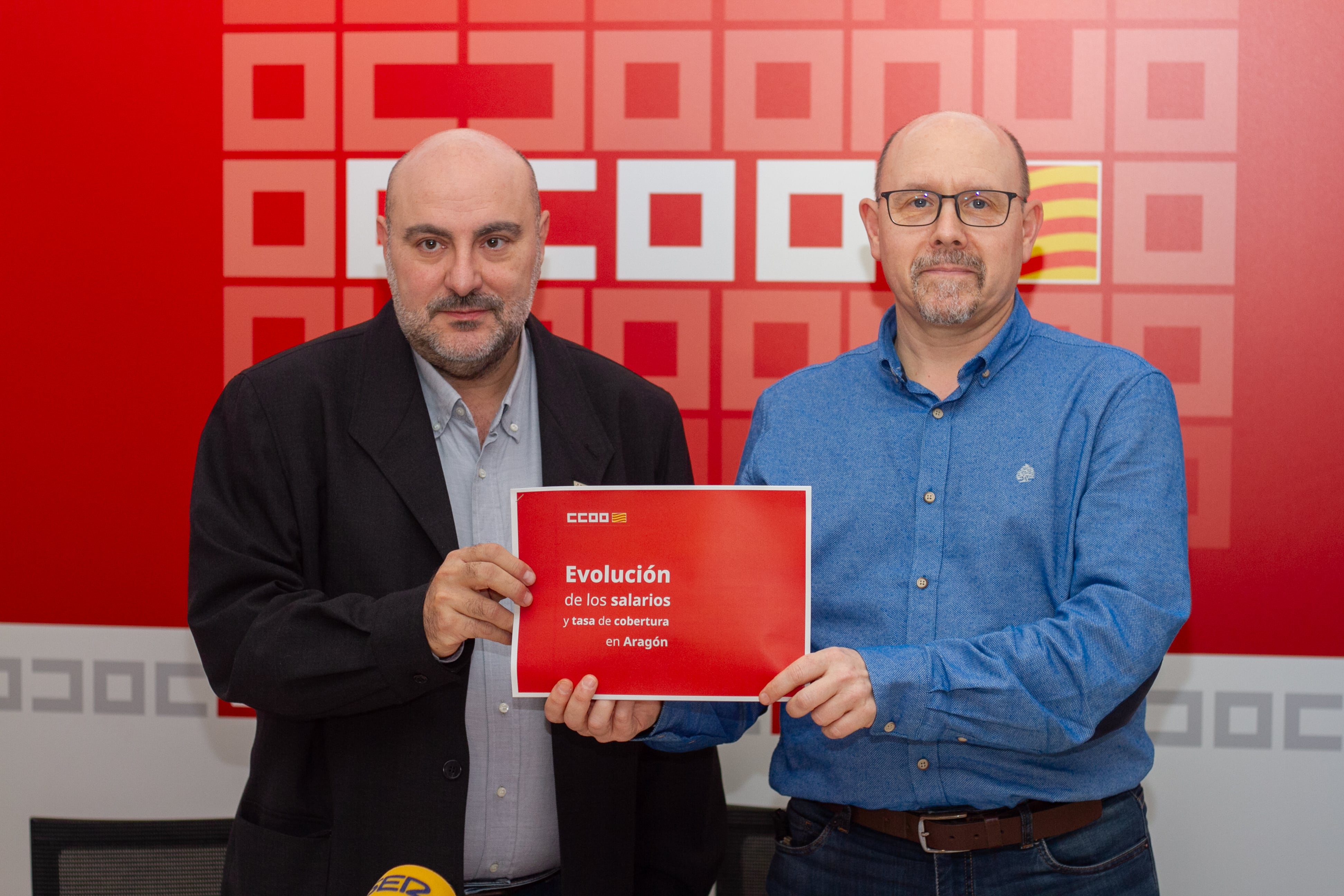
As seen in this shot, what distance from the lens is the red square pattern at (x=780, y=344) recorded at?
285 centimetres

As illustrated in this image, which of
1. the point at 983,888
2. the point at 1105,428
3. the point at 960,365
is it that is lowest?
the point at 983,888

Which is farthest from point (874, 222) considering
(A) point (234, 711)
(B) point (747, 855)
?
(A) point (234, 711)

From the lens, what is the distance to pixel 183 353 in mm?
2980

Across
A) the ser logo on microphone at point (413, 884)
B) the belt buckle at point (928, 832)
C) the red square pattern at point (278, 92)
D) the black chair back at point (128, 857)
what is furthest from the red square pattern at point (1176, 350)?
the black chair back at point (128, 857)

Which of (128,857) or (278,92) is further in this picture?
(278,92)

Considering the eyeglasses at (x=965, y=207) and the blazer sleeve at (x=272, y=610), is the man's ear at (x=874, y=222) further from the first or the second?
the blazer sleeve at (x=272, y=610)

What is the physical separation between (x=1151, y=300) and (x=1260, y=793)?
4.51 feet

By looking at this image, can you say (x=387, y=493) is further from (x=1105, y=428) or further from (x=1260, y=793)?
(x=1260, y=793)

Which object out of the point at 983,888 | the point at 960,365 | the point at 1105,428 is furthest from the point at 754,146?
the point at 983,888

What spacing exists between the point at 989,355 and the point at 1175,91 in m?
1.37

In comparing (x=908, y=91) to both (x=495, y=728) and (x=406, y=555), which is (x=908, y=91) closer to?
(x=406, y=555)

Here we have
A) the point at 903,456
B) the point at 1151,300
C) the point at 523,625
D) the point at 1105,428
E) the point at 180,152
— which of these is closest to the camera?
the point at 523,625

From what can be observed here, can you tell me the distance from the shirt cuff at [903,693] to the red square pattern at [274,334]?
204cm

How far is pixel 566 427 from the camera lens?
6.82 feet
